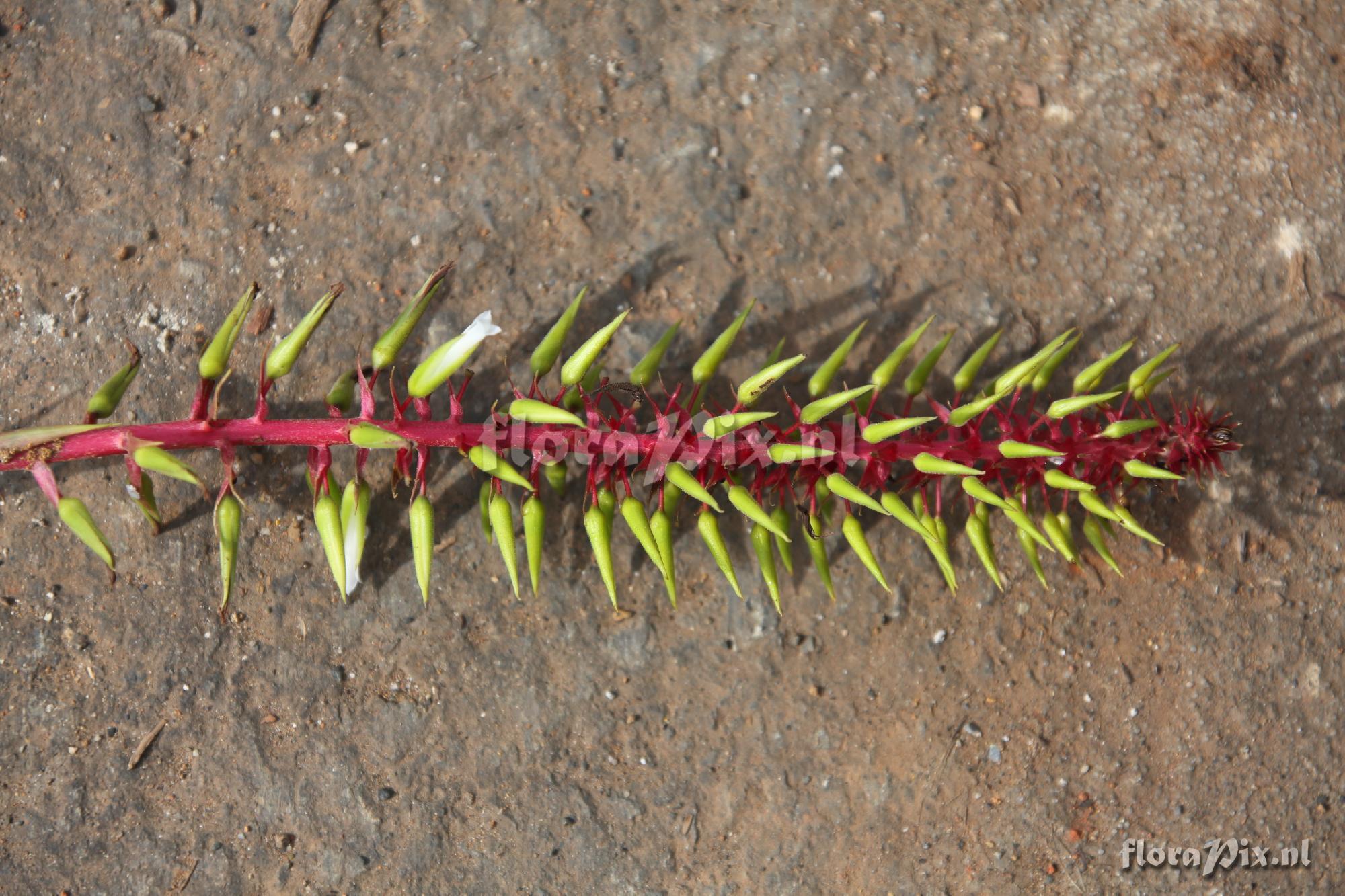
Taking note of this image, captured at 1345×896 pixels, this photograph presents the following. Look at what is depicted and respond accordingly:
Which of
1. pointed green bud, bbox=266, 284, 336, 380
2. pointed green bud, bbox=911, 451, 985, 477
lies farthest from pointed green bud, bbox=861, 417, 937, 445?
pointed green bud, bbox=266, 284, 336, 380

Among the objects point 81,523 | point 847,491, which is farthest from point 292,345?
point 847,491

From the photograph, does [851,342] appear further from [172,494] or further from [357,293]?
[172,494]

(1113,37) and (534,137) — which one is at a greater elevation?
(534,137)

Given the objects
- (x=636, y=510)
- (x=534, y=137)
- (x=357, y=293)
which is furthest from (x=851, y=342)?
(x=357, y=293)

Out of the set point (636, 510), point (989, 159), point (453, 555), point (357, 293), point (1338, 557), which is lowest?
point (1338, 557)

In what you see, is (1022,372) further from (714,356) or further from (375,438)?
(375,438)

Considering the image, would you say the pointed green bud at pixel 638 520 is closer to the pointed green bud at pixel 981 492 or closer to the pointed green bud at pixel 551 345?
the pointed green bud at pixel 551 345

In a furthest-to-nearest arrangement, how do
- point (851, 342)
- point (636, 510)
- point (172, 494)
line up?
point (172, 494)
point (851, 342)
point (636, 510)
